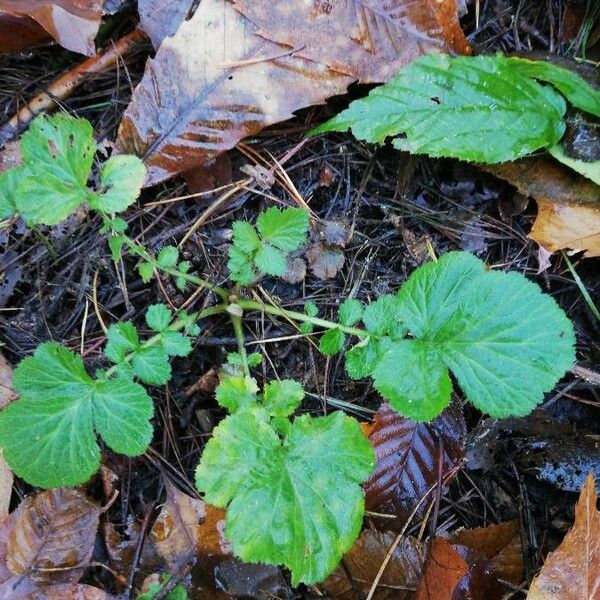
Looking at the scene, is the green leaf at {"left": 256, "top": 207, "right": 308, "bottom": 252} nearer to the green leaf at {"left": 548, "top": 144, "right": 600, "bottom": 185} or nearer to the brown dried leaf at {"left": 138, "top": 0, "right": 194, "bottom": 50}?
the brown dried leaf at {"left": 138, "top": 0, "right": 194, "bottom": 50}

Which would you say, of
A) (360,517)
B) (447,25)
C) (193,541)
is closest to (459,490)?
(360,517)

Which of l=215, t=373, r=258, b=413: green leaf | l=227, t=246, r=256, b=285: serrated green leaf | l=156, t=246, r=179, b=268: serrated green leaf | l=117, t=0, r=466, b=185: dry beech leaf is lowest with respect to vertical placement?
l=215, t=373, r=258, b=413: green leaf

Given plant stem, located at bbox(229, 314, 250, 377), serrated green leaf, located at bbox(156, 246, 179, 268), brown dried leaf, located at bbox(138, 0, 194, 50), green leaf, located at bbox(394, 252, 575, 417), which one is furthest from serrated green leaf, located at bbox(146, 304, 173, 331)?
brown dried leaf, located at bbox(138, 0, 194, 50)

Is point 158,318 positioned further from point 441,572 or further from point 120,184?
point 441,572

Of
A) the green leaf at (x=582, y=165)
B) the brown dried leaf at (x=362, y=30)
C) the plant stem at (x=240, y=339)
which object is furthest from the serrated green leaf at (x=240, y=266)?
the green leaf at (x=582, y=165)

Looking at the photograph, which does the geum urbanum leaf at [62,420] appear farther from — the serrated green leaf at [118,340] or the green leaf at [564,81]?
the green leaf at [564,81]

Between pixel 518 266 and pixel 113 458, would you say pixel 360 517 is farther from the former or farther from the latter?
pixel 518 266
